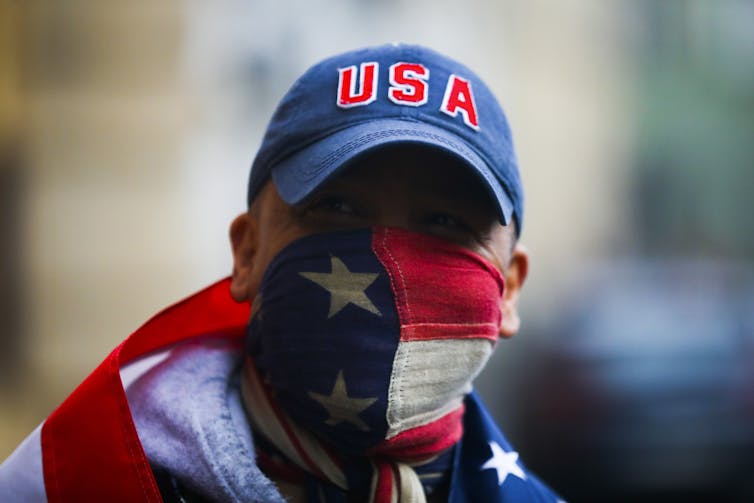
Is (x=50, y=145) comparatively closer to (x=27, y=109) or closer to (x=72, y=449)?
(x=27, y=109)

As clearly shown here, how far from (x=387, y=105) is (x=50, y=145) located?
7.35m

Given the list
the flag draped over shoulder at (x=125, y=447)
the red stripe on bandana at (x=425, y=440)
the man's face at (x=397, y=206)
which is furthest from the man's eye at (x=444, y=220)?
the flag draped over shoulder at (x=125, y=447)

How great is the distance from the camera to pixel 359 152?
1.55 metres

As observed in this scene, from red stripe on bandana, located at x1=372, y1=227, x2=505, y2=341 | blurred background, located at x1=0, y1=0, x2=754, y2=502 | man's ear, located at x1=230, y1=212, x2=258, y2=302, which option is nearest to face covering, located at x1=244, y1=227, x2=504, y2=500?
red stripe on bandana, located at x1=372, y1=227, x2=505, y2=341

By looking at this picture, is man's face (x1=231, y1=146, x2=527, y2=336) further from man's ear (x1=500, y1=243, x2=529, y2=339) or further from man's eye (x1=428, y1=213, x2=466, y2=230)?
man's ear (x1=500, y1=243, x2=529, y2=339)

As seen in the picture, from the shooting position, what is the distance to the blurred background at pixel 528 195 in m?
5.53

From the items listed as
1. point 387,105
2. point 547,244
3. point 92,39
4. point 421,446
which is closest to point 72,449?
point 421,446

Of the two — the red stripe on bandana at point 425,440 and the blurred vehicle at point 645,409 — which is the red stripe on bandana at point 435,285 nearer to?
the red stripe on bandana at point 425,440

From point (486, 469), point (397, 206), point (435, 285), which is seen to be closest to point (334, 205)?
point (397, 206)

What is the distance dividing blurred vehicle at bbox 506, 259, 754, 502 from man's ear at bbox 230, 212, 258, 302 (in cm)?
397

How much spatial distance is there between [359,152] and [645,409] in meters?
4.37

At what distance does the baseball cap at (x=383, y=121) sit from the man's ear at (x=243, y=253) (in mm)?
87

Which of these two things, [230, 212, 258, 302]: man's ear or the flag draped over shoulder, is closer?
the flag draped over shoulder

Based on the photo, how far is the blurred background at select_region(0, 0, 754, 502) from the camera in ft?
18.1
